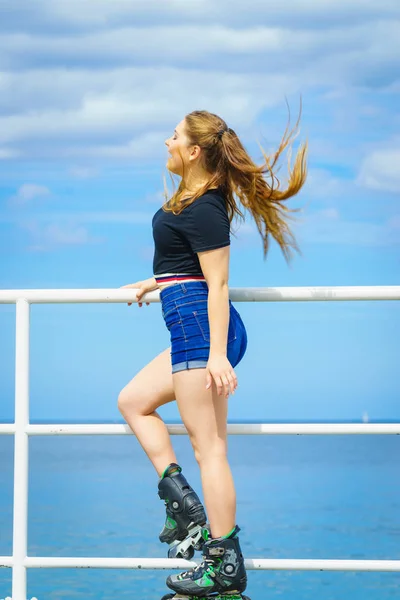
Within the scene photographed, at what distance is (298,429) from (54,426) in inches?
30.1

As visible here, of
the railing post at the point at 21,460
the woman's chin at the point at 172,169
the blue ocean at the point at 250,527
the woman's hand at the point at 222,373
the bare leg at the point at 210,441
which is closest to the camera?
the woman's hand at the point at 222,373

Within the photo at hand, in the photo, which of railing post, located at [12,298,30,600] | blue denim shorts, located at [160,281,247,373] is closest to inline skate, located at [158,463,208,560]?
blue denim shorts, located at [160,281,247,373]

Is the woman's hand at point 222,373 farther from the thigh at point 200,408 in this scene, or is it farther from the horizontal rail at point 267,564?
the horizontal rail at point 267,564

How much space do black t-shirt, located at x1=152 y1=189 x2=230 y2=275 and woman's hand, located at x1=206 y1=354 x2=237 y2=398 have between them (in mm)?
275

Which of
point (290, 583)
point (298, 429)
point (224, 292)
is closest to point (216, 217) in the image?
point (224, 292)

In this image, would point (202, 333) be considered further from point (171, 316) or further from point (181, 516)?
point (181, 516)

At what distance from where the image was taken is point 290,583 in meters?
17.4

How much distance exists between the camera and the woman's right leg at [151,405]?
2676 mm

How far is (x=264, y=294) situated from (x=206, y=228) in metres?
0.37

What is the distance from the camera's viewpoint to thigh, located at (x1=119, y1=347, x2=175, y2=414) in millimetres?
2666

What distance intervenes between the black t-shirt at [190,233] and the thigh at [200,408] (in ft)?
1.01

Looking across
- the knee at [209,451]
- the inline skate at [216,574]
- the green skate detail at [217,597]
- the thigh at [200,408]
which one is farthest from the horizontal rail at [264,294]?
the green skate detail at [217,597]

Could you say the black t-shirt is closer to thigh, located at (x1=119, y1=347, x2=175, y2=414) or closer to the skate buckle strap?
thigh, located at (x1=119, y1=347, x2=175, y2=414)

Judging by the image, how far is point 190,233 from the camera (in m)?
2.47
